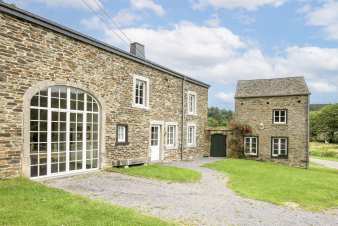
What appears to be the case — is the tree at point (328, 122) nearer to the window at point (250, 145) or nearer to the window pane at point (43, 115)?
the window at point (250, 145)

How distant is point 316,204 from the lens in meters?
8.87

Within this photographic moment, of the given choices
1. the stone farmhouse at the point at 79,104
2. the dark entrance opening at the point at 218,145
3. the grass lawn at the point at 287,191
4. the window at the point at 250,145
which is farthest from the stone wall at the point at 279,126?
the grass lawn at the point at 287,191

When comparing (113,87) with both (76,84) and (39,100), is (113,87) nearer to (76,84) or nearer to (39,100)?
(76,84)

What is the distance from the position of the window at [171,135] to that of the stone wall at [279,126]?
836 cm

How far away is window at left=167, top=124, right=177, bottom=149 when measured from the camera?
1812cm

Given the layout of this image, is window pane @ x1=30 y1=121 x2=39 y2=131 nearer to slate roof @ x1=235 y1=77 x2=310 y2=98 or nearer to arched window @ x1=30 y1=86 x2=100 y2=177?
arched window @ x1=30 y1=86 x2=100 y2=177

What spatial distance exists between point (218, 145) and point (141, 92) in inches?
422

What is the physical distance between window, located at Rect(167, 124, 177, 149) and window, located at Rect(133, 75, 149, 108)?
3109 millimetres

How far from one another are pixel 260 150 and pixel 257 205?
16.2 meters

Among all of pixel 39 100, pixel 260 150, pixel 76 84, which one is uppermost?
pixel 76 84

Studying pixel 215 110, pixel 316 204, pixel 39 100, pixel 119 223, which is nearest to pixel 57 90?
pixel 39 100

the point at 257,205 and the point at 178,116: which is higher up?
the point at 178,116

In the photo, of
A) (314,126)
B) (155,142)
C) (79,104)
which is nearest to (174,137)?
(155,142)

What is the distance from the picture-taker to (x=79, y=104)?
1120cm
